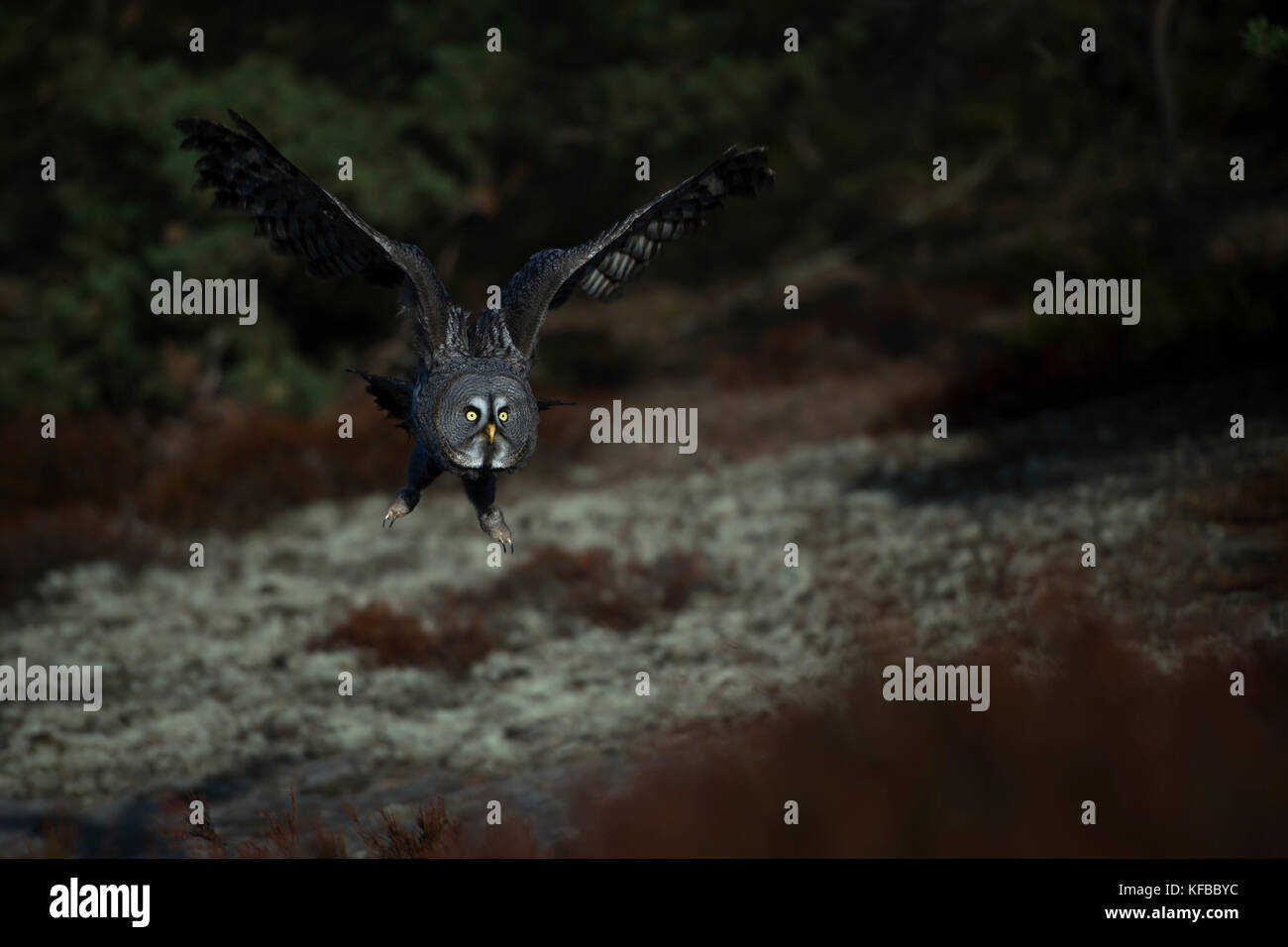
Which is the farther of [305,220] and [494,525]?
[305,220]

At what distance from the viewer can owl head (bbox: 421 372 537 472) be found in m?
2.96

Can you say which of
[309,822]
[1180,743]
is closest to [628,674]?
[309,822]

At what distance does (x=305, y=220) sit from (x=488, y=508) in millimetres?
1168

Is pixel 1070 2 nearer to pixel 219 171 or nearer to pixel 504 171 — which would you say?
pixel 504 171

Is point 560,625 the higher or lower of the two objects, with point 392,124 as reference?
lower

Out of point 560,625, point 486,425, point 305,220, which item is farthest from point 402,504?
point 560,625

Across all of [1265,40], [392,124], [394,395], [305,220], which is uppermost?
[392,124]

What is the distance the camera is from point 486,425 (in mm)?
2951

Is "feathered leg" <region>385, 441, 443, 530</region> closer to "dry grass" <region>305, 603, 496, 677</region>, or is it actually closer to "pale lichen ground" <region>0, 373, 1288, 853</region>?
"pale lichen ground" <region>0, 373, 1288, 853</region>

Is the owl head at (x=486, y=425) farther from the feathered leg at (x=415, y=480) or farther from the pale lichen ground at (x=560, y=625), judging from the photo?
the pale lichen ground at (x=560, y=625)

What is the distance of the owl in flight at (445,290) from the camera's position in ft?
9.84

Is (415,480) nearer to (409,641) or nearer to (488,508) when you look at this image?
(488,508)

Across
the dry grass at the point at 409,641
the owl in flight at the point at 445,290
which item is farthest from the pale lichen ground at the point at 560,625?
the owl in flight at the point at 445,290

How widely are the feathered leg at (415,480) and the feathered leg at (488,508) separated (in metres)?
0.22
